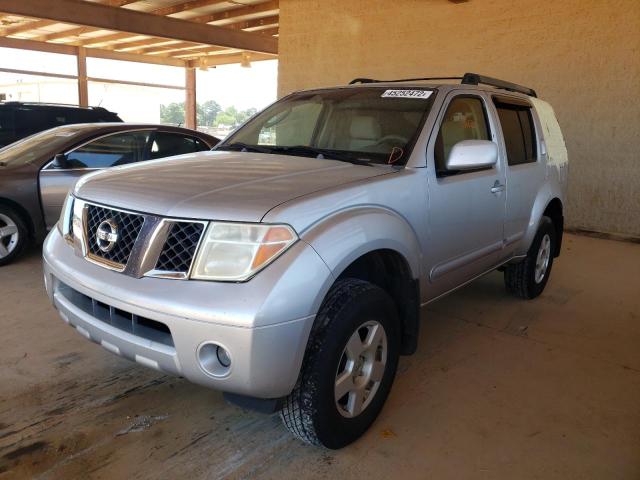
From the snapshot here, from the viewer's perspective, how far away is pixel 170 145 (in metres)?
6.19

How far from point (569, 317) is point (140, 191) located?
139 inches

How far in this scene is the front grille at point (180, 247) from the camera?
2.05m

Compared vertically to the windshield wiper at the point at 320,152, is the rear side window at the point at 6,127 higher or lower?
lower

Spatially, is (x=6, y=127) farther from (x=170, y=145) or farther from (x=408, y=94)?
(x=408, y=94)

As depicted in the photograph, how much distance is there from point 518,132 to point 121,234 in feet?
10.2

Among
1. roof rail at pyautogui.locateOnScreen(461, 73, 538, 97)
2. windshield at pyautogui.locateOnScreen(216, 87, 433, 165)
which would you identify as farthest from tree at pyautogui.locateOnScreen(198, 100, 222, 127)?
windshield at pyautogui.locateOnScreen(216, 87, 433, 165)

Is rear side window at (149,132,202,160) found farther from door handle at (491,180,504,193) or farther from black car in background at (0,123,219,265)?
door handle at (491,180,504,193)

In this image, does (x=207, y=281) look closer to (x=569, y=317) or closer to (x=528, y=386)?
(x=528, y=386)

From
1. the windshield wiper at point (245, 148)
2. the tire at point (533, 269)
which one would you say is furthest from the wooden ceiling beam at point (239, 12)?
the windshield wiper at point (245, 148)

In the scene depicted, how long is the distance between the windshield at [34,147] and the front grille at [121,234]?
357 centimetres

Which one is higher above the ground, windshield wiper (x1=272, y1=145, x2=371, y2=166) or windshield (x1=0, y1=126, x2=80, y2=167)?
windshield wiper (x1=272, y1=145, x2=371, y2=166)

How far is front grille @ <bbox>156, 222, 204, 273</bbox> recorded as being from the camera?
2.05 meters

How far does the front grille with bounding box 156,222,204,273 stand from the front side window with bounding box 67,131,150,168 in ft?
12.7

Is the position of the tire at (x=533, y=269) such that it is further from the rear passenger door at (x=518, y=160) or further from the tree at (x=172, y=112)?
the tree at (x=172, y=112)
